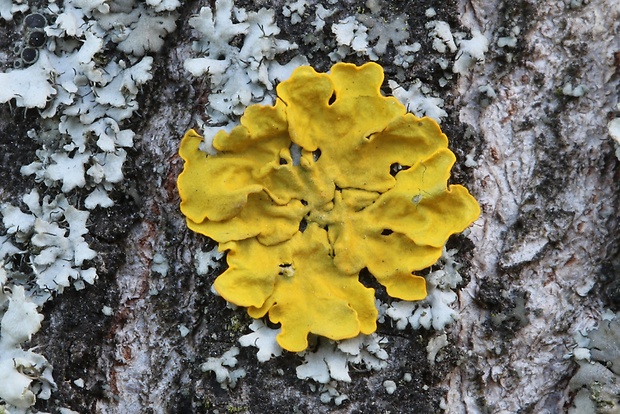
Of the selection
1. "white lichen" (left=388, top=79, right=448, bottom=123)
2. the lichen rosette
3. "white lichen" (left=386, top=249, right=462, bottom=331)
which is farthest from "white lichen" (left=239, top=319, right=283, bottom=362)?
"white lichen" (left=388, top=79, right=448, bottom=123)

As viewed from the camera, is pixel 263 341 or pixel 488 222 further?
pixel 488 222

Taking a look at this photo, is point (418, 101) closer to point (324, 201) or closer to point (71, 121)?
point (324, 201)

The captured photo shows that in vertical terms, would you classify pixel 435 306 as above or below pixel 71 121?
below

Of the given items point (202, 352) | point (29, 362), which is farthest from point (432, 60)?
point (29, 362)

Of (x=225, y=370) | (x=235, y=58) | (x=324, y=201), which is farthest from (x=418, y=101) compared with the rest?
(x=225, y=370)

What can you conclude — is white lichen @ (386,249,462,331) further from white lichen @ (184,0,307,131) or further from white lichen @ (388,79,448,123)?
white lichen @ (184,0,307,131)

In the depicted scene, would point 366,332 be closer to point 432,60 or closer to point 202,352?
point 202,352

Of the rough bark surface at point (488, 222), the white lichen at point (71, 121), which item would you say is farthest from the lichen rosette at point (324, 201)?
the white lichen at point (71, 121)

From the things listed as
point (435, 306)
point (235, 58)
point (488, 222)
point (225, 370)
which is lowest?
point (225, 370)
